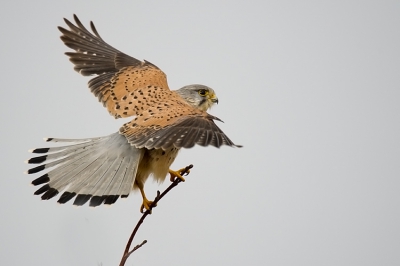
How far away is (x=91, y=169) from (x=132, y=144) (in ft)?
0.98

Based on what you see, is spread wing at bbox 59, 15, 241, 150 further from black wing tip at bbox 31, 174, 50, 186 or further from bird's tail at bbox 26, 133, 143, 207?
black wing tip at bbox 31, 174, 50, 186

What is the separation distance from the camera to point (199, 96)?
4.40m

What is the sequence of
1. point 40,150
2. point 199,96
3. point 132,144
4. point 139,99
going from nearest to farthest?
1. point 132,144
2. point 40,150
3. point 139,99
4. point 199,96

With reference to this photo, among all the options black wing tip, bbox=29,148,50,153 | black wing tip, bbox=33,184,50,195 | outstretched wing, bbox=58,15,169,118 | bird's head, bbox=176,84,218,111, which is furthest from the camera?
bird's head, bbox=176,84,218,111

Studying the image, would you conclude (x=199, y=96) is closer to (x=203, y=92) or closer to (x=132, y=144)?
(x=203, y=92)

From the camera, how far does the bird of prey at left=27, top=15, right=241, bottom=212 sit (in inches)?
126

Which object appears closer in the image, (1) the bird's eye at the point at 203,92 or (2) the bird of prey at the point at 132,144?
(2) the bird of prey at the point at 132,144

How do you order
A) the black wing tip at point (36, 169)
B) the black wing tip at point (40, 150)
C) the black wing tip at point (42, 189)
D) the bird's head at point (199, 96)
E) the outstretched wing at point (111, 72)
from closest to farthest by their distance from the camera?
the black wing tip at point (42, 189) < the black wing tip at point (36, 169) < the black wing tip at point (40, 150) < the outstretched wing at point (111, 72) < the bird's head at point (199, 96)

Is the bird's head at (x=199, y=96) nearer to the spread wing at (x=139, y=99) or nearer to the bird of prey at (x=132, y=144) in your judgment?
the bird of prey at (x=132, y=144)

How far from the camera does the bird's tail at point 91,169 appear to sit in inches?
126

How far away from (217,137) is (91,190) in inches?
30.5

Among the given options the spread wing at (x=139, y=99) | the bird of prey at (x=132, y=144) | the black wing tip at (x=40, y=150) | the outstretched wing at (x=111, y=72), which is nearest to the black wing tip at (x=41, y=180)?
the bird of prey at (x=132, y=144)

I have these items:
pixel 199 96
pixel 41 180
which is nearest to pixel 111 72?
pixel 199 96

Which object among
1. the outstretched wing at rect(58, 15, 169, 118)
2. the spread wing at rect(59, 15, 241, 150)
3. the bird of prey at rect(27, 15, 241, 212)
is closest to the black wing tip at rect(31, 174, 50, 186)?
the bird of prey at rect(27, 15, 241, 212)
